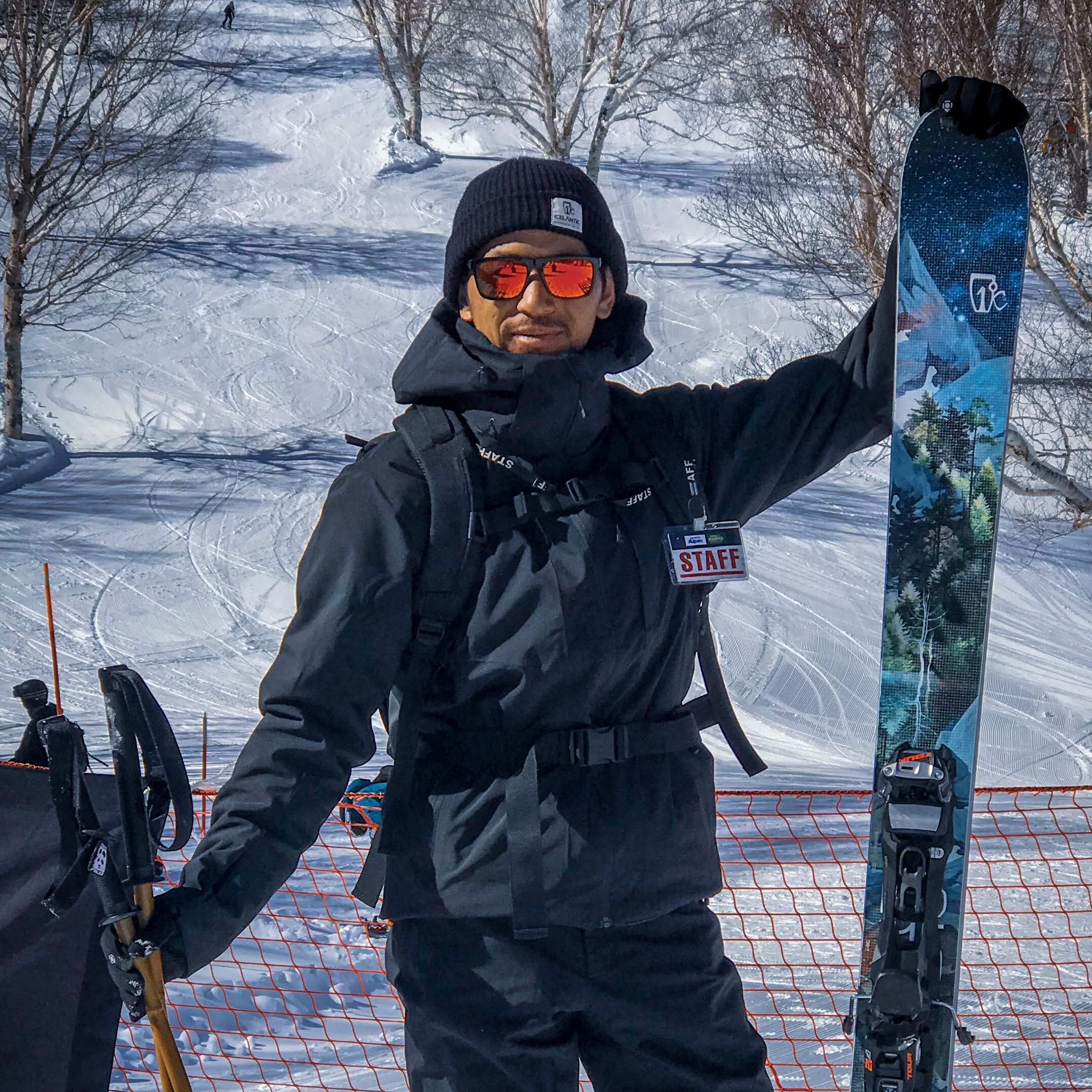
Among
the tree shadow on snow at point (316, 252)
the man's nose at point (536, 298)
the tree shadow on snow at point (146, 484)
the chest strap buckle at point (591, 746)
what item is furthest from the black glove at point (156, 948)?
the tree shadow on snow at point (316, 252)

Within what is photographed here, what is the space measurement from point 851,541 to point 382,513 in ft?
37.5

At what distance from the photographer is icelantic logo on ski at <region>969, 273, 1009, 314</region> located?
2461 millimetres

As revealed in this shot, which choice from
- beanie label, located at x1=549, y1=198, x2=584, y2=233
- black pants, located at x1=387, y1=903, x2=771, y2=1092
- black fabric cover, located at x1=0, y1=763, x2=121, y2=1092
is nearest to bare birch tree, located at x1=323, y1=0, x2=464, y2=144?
black fabric cover, located at x1=0, y1=763, x2=121, y2=1092

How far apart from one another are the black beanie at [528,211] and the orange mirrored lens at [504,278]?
0.21 feet

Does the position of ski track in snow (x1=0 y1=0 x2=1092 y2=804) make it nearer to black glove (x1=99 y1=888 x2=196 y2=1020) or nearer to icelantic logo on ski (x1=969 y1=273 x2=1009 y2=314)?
icelantic logo on ski (x1=969 y1=273 x2=1009 y2=314)

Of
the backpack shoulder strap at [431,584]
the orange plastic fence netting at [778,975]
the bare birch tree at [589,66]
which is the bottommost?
the orange plastic fence netting at [778,975]

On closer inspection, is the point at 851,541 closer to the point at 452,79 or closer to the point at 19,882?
the point at 19,882

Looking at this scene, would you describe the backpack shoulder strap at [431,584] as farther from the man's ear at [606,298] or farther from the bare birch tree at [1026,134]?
the bare birch tree at [1026,134]

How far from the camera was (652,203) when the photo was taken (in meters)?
22.4

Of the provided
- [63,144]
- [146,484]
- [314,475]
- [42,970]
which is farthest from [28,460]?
[42,970]

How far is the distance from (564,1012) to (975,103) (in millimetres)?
1708

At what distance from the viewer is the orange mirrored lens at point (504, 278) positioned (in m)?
2.02

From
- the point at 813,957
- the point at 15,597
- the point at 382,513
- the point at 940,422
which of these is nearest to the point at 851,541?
the point at 15,597

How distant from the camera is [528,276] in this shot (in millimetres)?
2018
